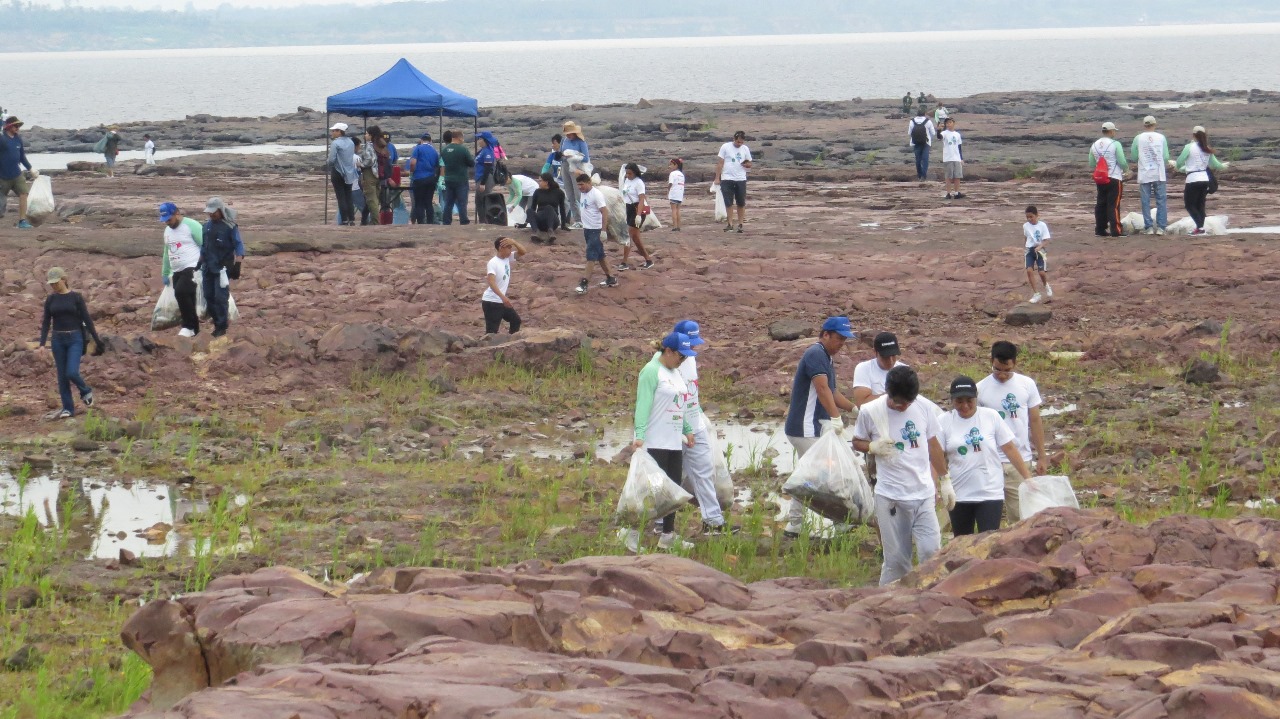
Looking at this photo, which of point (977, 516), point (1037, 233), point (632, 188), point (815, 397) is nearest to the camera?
point (977, 516)

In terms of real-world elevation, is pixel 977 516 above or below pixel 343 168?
below

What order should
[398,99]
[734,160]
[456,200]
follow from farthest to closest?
1. [398,99]
2. [456,200]
3. [734,160]

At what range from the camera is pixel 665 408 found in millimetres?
9922

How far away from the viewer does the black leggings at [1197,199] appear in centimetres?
2095

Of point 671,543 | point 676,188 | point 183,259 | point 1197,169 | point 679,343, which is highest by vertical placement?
point 1197,169

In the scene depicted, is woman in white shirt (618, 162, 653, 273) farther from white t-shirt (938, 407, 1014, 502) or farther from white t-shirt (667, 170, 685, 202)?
white t-shirt (938, 407, 1014, 502)

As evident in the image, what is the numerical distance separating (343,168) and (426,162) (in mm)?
1211

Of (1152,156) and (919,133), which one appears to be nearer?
(1152,156)

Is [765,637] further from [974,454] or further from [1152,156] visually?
[1152,156]

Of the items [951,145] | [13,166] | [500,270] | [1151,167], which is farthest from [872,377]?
[951,145]

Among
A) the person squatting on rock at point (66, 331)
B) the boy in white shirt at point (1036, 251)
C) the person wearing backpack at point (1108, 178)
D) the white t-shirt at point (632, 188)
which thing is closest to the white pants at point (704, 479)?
the person squatting on rock at point (66, 331)

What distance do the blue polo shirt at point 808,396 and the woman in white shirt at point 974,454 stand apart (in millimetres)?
1349

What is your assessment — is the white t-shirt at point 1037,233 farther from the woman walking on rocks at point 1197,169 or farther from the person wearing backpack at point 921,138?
the person wearing backpack at point 921,138

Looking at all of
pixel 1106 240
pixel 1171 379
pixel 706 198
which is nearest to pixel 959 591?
pixel 1171 379
